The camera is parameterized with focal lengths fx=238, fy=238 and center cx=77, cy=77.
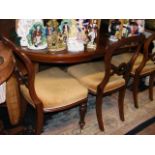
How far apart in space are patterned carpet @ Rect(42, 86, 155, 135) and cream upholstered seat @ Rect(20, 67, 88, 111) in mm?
411

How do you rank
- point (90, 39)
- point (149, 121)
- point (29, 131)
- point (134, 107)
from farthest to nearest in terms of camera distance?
1. point (134, 107)
2. point (149, 121)
3. point (29, 131)
4. point (90, 39)

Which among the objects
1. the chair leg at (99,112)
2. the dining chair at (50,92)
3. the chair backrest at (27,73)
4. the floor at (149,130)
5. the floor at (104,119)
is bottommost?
the floor at (149,130)

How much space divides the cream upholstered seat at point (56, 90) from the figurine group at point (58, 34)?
0.28 metres

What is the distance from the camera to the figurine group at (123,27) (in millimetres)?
2145

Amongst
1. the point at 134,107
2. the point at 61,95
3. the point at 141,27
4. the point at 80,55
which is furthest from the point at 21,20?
Answer: the point at 134,107

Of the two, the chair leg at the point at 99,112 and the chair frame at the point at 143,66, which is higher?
the chair frame at the point at 143,66

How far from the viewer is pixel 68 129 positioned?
7.29ft

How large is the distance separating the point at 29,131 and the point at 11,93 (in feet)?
1.25

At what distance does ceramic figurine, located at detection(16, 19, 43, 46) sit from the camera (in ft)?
6.07

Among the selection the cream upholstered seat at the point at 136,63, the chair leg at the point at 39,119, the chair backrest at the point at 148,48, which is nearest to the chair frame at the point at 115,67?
the chair backrest at the point at 148,48

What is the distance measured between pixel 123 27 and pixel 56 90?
2.79 ft

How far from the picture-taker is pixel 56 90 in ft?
6.21

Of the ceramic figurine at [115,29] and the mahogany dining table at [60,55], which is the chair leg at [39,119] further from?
the ceramic figurine at [115,29]
